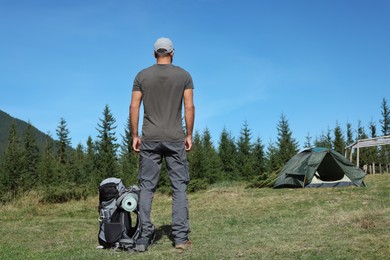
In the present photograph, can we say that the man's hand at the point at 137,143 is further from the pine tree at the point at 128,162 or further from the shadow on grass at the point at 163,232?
the pine tree at the point at 128,162

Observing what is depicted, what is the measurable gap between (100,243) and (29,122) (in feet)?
130

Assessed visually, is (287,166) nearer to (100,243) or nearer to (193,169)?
(100,243)

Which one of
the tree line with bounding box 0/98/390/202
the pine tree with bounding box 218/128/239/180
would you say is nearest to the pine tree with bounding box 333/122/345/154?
the tree line with bounding box 0/98/390/202

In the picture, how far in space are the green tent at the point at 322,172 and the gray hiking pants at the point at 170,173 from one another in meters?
10.0

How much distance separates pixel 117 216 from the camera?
459 cm

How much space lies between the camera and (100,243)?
4.53 meters

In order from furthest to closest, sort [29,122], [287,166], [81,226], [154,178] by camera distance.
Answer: [29,122] → [287,166] → [81,226] → [154,178]

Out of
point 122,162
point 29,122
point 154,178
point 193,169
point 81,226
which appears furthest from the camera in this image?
point 29,122

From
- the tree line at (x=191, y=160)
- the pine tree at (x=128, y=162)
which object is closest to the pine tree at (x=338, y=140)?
the tree line at (x=191, y=160)

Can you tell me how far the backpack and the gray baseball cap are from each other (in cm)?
162

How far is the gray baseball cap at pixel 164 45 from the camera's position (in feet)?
14.8

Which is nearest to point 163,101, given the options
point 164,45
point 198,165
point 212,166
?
point 164,45

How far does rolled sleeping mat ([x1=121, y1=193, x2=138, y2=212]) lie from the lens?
A: 451 centimetres

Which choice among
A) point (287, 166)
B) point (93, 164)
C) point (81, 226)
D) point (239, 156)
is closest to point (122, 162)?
point (93, 164)
